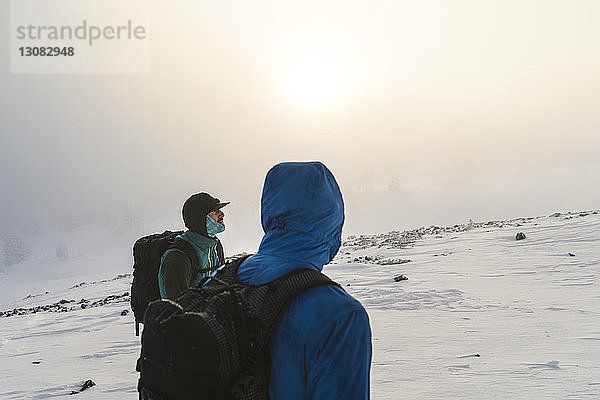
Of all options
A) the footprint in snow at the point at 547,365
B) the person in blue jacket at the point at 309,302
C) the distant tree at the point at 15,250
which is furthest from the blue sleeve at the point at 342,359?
the distant tree at the point at 15,250

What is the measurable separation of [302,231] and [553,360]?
4866 millimetres

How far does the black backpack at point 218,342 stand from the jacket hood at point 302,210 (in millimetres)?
177

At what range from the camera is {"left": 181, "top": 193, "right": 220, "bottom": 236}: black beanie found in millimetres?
4957

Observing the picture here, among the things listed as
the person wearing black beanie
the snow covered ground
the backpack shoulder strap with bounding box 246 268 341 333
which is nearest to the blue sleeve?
the backpack shoulder strap with bounding box 246 268 341 333

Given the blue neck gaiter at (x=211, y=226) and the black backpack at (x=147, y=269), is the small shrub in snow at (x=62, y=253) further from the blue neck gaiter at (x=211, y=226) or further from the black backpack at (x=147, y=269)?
the blue neck gaiter at (x=211, y=226)

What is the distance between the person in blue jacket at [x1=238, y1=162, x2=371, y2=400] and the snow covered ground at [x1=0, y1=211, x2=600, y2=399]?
3.40 meters

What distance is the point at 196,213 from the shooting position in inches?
196

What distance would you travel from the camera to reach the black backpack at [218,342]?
162 cm

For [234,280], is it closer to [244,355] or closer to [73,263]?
[244,355]

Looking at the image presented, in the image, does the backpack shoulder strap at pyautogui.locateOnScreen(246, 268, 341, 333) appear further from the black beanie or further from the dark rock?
the dark rock

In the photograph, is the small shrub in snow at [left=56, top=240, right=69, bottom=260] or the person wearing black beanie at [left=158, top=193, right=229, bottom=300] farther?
the small shrub in snow at [left=56, top=240, right=69, bottom=260]

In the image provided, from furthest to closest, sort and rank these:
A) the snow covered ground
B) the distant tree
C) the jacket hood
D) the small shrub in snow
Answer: the small shrub in snow → the distant tree → the snow covered ground → the jacket hood

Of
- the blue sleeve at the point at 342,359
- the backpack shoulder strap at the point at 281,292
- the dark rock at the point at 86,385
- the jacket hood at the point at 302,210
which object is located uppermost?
the jacket hood at the point at 302,210

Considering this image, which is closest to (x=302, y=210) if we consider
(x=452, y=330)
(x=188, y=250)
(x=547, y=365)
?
(x=188, y=250)
